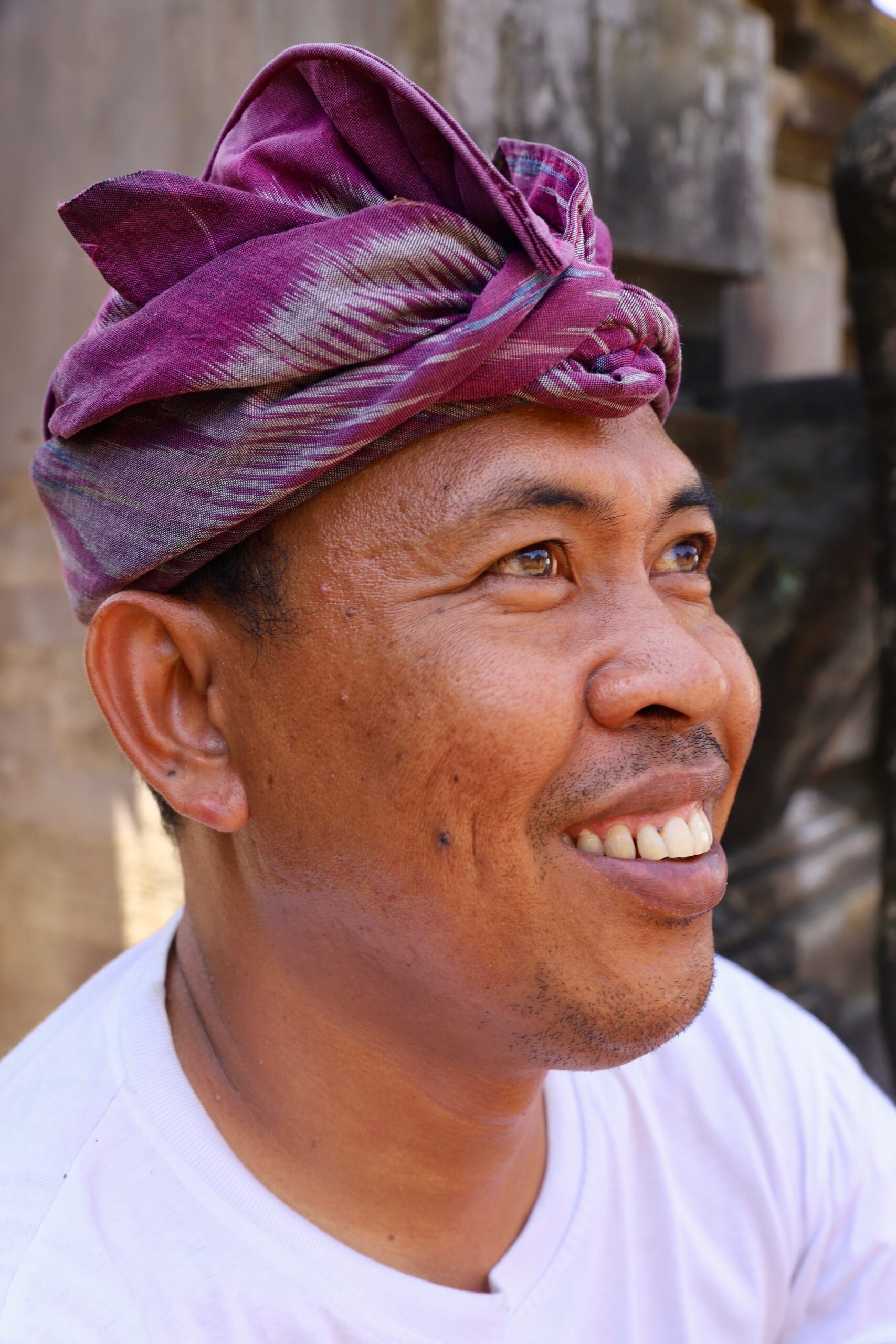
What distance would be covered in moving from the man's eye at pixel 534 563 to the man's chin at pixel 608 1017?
499mm

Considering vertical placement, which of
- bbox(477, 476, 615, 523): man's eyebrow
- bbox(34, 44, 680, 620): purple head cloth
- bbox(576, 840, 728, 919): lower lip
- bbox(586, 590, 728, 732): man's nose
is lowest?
bbox(576, 840, 728, 919): lower lip

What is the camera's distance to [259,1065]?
5.09ft

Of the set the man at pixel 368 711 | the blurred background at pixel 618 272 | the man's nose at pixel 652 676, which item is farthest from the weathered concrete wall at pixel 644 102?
the man's nose at pixel 652 676

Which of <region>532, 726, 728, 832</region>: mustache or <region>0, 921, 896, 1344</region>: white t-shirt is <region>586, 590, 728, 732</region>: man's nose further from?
<region>0, 921, 896, 1344</region>: white t-shirt

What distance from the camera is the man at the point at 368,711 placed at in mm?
1336

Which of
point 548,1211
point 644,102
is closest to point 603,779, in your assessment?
point 548,1211

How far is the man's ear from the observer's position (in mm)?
1507

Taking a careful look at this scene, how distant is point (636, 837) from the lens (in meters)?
1.38

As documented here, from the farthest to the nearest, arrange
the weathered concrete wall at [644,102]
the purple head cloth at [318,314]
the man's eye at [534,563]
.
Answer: the weathered concrete wall at [644,102] → the man's eye at [534,563] → the purple head cloth at [318,314]

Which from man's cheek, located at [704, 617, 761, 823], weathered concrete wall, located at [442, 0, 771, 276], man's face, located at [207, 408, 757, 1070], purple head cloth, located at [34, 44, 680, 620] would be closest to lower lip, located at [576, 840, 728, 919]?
man's face, located at [207, 408, 757, 1070]

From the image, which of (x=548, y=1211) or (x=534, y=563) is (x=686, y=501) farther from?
(x=548, y=1211)

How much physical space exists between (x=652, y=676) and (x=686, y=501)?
1.11 feet

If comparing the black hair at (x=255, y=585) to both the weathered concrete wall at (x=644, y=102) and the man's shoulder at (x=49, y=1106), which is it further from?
the weathered concrete wall at (x=644, y=102)

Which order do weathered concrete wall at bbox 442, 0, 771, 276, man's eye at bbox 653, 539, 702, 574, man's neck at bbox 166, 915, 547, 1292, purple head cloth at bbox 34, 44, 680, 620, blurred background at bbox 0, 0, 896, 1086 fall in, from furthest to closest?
1. blurred background at bbox 0, 0, 896, 1086
2. weathered concrete wall at bbox 442, 0, 771, 276
3. man's eye at bbox 653, 539, 702, 574
4. man's neck at bbox 166, 915, 547, 1292
5. purple head cloth at bbox 34, 44, 680, 620
